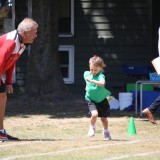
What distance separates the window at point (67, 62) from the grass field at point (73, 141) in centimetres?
654

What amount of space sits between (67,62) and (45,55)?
156 inches

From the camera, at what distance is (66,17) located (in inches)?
856

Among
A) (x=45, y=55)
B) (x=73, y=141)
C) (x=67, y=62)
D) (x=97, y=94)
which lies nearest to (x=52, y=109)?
(x=45, y=55)

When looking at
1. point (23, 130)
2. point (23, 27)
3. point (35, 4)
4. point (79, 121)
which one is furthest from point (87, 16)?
point (23, 27)

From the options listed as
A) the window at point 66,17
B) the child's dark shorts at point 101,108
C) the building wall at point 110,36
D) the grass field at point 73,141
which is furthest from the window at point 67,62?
the child's dark shorts at point 101,108

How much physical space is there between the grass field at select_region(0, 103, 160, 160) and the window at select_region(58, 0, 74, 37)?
6.93 meters

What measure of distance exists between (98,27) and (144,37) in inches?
61.8

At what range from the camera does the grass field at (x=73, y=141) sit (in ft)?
28.3

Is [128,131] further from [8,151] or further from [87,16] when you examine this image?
[87,16]

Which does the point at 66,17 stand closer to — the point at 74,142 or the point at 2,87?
the point at 2,87

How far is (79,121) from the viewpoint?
556 inches

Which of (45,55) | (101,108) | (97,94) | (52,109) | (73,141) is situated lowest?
(52,109)

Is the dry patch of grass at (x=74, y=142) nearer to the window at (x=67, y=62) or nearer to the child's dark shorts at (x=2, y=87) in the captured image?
the child's dark shorts at (x=2, y=87)

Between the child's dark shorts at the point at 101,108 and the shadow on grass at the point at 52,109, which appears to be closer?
the child's dark shorts at the point at 101,108
